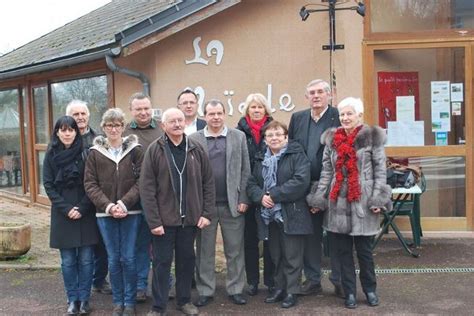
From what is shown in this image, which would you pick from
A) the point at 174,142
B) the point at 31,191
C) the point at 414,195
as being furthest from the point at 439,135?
the point at 31,191

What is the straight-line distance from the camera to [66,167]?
5375 millimetres

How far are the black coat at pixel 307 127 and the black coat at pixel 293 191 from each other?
0.66 ft

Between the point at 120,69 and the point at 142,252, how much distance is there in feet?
10.2

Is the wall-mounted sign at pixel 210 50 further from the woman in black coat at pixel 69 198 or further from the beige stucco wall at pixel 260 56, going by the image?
the woman in black coat at pixel 69 198

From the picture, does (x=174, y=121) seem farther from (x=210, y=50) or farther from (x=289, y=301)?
(x=210, y=50)

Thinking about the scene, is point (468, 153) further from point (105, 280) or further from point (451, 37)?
point (105, 280)

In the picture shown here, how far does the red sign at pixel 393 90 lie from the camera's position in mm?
8031

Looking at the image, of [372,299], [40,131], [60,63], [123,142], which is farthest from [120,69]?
[372,299]

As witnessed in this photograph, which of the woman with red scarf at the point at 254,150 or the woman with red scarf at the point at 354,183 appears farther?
the woman with red scarf at the point at 254,150

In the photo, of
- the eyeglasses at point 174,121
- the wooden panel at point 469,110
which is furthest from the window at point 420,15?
the eyeglasses at point 174,121

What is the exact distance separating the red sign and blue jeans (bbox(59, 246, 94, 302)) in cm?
429

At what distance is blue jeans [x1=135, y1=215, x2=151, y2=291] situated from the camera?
565cm

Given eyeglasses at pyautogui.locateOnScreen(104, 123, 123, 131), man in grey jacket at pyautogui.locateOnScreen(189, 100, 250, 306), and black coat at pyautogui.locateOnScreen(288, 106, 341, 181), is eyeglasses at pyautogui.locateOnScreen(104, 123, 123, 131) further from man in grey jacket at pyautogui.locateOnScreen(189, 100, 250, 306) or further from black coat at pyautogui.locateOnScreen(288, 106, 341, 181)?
black coat at pyautogui.locateOnScreen(288, 106, 341, 181)

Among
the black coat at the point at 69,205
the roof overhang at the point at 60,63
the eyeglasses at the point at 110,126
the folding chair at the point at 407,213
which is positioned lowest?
the folding chair at the point at 407,213
